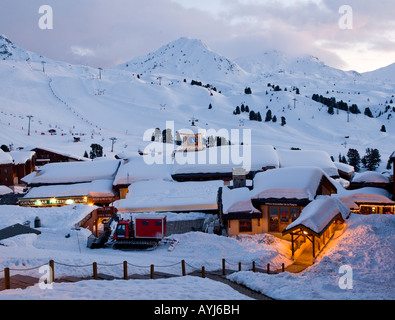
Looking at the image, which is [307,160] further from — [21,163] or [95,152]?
[95,152]

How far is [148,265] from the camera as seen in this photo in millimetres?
15469

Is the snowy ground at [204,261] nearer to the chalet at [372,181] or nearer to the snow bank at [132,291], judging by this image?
the snow bank at [132,291]

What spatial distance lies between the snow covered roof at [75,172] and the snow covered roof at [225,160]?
738 cm

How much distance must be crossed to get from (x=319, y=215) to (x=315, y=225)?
4.29 feet

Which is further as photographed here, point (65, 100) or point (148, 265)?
point (65, 100)

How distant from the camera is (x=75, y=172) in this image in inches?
1411

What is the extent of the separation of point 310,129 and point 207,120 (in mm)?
30276

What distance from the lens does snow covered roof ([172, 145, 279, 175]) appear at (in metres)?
33.9

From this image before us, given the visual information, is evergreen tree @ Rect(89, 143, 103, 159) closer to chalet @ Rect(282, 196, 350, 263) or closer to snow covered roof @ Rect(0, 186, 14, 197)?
snow covered roof @ Rect(0, 186, 14, 197)

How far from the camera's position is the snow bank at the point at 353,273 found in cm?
1208

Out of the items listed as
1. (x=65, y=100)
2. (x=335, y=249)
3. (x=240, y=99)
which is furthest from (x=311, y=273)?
(x=240, y=99)

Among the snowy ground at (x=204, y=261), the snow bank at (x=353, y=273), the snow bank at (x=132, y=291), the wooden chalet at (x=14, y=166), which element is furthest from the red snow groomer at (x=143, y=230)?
the wooden chalet at (x=14, y=166)
